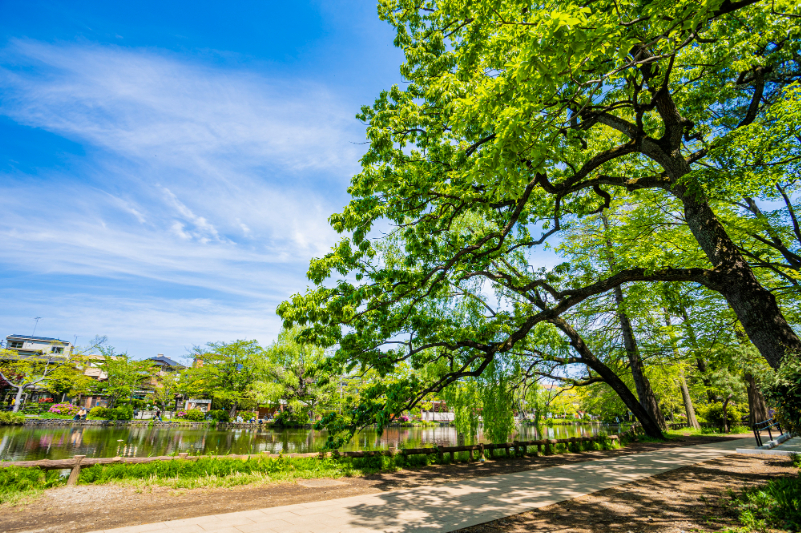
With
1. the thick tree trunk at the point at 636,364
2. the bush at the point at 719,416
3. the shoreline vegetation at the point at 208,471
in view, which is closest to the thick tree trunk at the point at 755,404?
the bush at the point at 719,416

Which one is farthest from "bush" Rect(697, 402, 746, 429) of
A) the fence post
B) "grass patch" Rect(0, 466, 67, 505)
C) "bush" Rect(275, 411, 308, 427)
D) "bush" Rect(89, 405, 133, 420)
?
"bush" Rect(89, 405, 133, 420)

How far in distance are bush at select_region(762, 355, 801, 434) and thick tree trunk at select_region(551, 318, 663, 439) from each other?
7.12 metres

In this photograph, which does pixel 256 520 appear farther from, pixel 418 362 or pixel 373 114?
pixel 373 114

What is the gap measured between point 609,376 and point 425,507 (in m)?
12.1

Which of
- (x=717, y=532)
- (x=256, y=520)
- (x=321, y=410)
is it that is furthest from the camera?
(x=321, y=410)

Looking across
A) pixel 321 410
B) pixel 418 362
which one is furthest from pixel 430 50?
pixel 321 410

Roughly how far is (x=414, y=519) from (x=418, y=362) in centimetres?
515

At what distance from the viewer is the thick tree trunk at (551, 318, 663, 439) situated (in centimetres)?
1417

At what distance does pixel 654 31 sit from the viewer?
5.16m

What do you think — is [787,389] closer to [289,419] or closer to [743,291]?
[743,291]

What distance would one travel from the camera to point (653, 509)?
578cm

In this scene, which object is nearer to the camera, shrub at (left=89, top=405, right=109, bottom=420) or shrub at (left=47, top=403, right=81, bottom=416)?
shrub at (left=89, top=405, right=109, bottom=420)

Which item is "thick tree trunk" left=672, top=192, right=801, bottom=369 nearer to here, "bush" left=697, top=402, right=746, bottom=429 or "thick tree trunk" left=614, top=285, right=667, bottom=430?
"thick tree trunk" left=614, top=285, right=667, bottom=430

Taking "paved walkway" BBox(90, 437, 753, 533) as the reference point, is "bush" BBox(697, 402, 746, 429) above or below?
above
